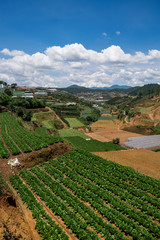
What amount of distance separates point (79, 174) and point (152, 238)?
43.4ft

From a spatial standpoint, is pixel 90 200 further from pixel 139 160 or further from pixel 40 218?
pixel 139 160

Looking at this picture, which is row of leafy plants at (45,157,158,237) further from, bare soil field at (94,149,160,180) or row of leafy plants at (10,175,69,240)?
bare soil field at (94,149,160,180)

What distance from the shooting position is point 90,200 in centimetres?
1817

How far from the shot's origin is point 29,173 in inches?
920

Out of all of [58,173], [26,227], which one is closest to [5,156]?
[58,173]

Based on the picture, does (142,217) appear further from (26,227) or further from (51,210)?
(26,227)

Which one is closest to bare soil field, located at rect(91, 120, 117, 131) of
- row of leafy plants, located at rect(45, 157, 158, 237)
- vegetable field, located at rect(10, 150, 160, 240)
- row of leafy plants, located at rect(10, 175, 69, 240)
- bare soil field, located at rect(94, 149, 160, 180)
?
bare soil field, located at rect(94, 149, 160, 180)

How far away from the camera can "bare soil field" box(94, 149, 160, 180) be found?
103 ft

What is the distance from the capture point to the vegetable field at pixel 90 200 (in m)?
14.2

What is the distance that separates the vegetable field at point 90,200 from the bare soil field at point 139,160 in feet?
26.2

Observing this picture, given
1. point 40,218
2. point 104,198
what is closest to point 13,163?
point 40,218

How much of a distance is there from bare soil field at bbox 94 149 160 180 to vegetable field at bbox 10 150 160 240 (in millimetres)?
7979

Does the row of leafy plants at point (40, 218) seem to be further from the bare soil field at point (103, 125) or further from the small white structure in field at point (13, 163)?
the bare soil field at point (103, 125)

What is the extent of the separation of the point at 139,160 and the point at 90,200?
24188 millimetres
